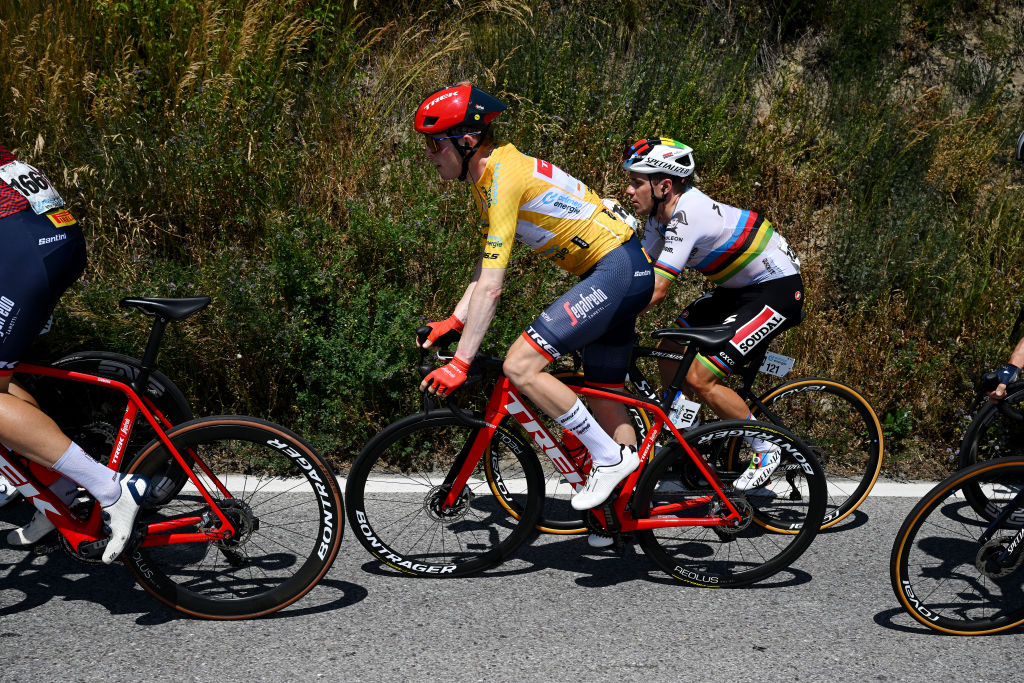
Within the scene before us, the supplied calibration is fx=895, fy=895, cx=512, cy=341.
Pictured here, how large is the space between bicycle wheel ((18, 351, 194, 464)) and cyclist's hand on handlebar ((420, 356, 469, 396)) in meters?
1.29

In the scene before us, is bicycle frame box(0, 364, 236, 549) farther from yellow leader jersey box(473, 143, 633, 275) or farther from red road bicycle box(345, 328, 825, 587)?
yellow leader jersey box(473, 143, 633, 275)

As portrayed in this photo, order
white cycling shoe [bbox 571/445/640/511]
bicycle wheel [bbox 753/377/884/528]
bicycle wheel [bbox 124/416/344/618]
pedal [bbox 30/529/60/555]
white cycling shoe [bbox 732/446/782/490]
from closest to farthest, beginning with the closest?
bicycle wheel [bbox 124/416/344/618] < pedal [bbox 30/529/60/555] < white cycling shoe [bbox 571/445/640/511] < white cycling shoe [bbox 732/446/782/490] < bicycle wheel [bbox 753/377/884/528]

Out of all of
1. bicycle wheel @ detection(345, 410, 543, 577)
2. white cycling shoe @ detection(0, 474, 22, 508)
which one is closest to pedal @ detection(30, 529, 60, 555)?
white cycling shoe @ detection(0, 474, 22, 508)

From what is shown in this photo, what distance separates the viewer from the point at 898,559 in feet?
12.3

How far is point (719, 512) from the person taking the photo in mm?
4168

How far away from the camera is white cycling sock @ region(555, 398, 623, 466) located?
3.92 meters

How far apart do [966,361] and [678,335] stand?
9.95 feet

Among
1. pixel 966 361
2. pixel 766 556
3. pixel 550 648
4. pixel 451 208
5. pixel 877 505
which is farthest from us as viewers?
pixel 451 208

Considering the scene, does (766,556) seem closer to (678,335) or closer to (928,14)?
(678,335)

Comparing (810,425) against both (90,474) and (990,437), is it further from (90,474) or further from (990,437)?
(90,474)

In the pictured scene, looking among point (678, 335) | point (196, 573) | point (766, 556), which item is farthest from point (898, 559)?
point (196, 573)

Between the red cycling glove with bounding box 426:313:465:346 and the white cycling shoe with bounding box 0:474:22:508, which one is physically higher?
the red cycling glove with bounding box 426:313:465:346

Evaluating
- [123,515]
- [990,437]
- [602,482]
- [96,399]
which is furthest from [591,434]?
[990,437]

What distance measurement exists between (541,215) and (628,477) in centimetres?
125
